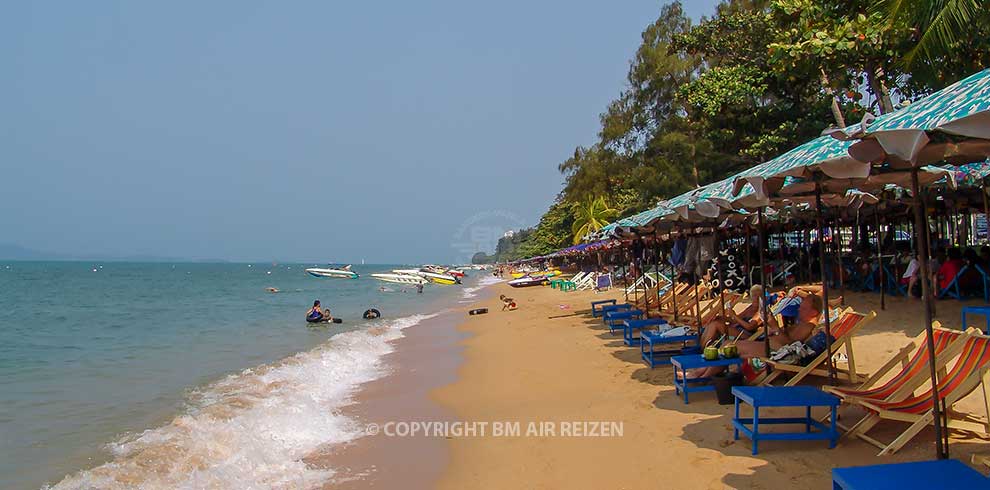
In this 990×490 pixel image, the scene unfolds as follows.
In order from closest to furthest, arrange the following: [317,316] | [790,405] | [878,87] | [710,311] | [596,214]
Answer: [790,405] < [710,311] < [878,87] < [317,316] < [596,214]

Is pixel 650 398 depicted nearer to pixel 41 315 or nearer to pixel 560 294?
pixel 560 294

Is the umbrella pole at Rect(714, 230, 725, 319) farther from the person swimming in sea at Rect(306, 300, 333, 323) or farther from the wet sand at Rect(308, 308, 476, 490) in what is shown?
the person swimming in sea at Rect(306, 300, 333, 323)

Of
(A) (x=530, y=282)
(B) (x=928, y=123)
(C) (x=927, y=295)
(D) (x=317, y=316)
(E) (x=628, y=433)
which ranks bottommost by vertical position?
(E) (x=628, y=433)

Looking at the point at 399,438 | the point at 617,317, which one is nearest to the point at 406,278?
the point at 617,317

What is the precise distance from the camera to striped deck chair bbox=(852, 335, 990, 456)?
3.79m

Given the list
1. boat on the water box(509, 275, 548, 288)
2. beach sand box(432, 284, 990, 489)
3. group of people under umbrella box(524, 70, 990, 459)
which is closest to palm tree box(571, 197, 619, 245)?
boat on the water box(509, 275, 548, 288)

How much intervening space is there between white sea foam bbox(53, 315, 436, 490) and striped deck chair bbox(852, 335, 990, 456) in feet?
13.0

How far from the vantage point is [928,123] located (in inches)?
109

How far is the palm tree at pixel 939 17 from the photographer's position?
782 centimetres

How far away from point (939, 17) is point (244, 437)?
9023mm

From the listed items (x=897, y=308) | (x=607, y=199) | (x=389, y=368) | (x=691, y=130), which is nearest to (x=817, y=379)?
(x=897, y=308)

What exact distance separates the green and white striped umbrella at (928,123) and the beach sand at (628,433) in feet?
6.51

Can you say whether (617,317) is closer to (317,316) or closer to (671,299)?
(671,299)

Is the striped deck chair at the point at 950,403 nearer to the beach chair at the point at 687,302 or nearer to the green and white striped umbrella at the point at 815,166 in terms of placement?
the green and white striped umbrella at the point at 815,166
